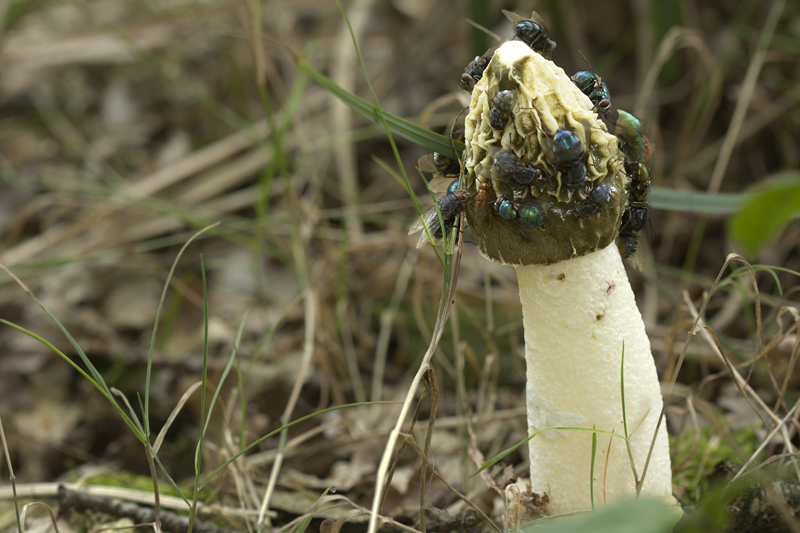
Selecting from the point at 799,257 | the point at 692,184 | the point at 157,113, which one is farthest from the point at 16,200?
the point at 799,257

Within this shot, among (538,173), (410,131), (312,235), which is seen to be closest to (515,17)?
(410,131)

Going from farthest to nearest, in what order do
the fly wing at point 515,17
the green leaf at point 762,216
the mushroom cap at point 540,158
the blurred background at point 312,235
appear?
the blurred background at point 312,235
the fly wing at point 515,17
the mushroom cap at point 540,158
the green leaf at point 762,216

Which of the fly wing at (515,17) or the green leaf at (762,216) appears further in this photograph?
the fly wing at (515,17)

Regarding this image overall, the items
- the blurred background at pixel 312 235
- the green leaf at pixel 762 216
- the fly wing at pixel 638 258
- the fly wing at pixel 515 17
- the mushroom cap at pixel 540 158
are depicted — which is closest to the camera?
the green leaf at pixel 762 216

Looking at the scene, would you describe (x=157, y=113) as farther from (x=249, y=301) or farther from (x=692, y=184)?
(x=692, y=184)

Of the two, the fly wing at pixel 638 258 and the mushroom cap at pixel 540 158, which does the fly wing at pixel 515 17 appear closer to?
Result: the mushroom cap at pixel 540 158

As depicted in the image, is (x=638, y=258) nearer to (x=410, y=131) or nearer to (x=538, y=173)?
(x=538, y=173)

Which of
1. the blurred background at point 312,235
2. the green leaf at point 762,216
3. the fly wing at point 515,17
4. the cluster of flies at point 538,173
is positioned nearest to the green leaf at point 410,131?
the cluster of flies at point 538,173
